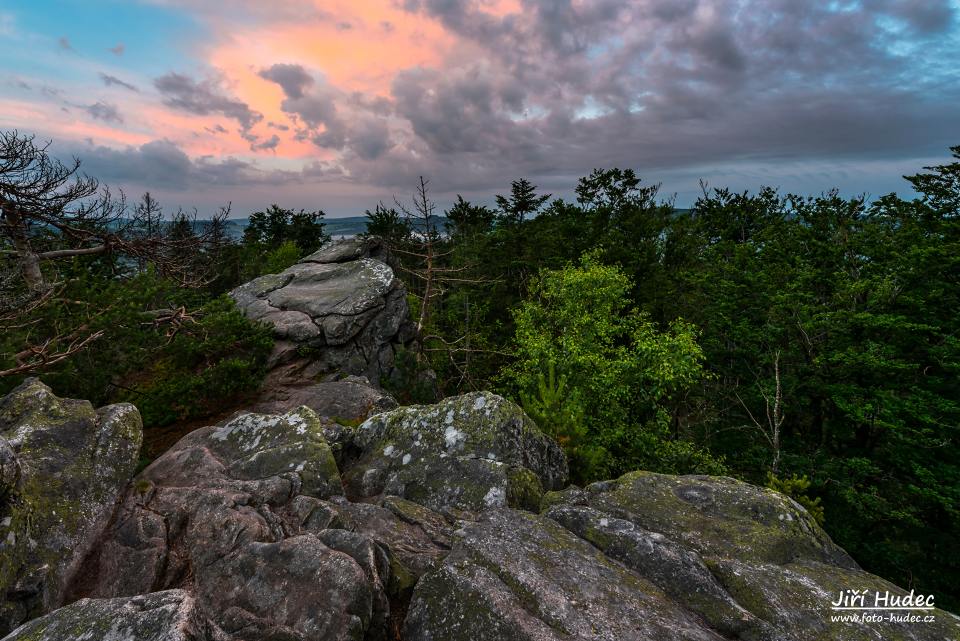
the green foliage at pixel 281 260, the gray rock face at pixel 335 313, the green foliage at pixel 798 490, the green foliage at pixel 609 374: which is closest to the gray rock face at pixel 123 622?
the green foliage at pixel 609 374

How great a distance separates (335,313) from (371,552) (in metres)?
17.5

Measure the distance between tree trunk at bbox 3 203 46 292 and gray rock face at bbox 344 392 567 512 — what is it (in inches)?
518

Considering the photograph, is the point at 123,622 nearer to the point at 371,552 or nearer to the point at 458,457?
the point at 371,552

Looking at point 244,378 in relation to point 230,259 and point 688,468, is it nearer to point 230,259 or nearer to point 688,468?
point 688,468

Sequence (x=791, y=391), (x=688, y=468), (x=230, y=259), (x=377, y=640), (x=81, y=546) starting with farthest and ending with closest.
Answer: (x=230, y=259), (x=791, y=391), (x=688, y=468), (x=81, y=546), (x=377, y=640)

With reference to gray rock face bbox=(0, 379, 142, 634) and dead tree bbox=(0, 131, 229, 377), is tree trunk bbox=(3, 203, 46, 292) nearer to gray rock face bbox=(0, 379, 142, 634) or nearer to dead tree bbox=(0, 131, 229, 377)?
dead tree bbox=(0, 131, 229, 377)

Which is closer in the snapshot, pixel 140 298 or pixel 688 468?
A: pixel 140 298

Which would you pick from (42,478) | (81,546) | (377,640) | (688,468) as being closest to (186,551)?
(81,546)

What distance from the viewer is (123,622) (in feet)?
12.5

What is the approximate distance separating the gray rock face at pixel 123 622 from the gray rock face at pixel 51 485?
1547 mm

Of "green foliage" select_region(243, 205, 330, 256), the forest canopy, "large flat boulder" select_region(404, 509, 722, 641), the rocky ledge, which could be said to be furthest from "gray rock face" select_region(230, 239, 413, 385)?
"green foliage" select_region(243, 205, 330, 256)

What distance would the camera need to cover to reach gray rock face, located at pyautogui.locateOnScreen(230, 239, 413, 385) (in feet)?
Answer: 65.9

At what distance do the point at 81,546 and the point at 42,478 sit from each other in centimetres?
112

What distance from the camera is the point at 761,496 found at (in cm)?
790
